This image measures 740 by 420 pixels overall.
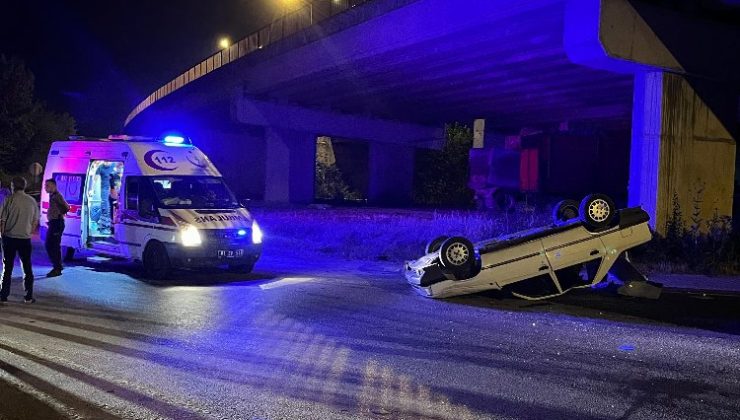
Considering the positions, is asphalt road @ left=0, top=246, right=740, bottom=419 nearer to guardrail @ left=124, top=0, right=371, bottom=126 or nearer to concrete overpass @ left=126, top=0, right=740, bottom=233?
concrete overpass @ left=126, top=0, right=740, bottom=233

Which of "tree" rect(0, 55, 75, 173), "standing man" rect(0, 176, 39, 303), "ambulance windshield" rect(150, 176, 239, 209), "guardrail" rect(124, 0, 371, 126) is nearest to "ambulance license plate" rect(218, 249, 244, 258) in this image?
"ambulance windshield" rect(150, 176, 239, 209)

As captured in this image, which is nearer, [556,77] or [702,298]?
[702,298]

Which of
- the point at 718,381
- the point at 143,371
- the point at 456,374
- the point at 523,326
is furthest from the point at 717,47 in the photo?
the point at 143,371

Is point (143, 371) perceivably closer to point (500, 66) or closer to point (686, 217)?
point (686, 217)

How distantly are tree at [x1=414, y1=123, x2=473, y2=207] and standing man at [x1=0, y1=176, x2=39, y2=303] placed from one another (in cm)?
2486

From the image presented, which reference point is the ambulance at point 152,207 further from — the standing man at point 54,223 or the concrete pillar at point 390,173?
the concrete pillar at point 390,173

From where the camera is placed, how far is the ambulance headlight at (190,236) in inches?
421

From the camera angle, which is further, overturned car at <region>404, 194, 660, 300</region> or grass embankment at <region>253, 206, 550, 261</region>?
grass embankment at <region>253, 206, 550, 261</region>

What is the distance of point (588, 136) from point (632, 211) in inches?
722

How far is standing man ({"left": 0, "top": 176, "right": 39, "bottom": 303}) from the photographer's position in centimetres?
876

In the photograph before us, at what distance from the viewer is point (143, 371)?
5.69 metres

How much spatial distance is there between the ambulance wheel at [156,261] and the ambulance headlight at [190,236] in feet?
1.36

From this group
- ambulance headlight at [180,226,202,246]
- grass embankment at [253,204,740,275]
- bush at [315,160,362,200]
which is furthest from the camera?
bush at [315,160,362,200]

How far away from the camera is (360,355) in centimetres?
624
